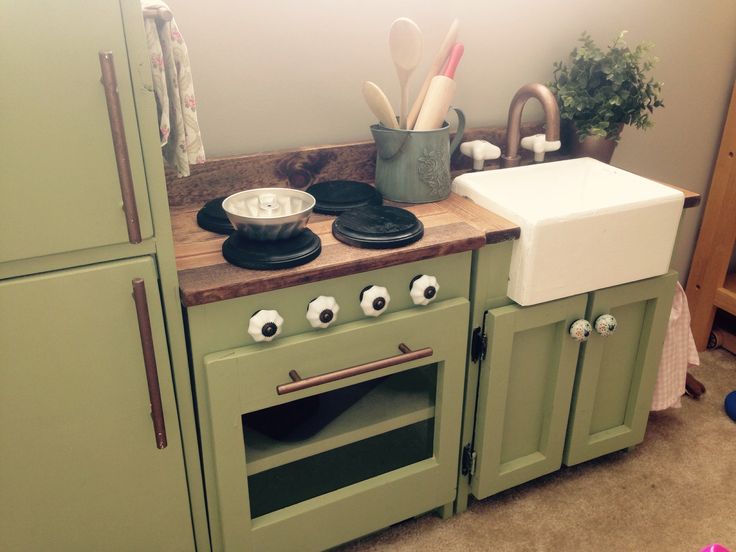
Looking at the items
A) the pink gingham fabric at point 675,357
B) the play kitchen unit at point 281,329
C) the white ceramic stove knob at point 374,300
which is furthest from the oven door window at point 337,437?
the pink gingham fabric at point 675,357

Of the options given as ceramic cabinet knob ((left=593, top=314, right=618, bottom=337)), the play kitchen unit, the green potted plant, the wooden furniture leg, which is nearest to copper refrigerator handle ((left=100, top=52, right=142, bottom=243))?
the play kitchen unit

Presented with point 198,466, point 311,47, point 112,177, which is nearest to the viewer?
point 112,177

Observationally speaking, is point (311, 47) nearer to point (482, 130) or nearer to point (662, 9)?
point (482, 130)

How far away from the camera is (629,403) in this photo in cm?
183

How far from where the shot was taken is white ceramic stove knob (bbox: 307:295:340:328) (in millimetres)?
1251

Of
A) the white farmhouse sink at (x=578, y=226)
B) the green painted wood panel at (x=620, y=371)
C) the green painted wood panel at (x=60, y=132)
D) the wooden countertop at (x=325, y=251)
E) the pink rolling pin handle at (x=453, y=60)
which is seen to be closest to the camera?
the green painted wood panel at (x=60, y=132)

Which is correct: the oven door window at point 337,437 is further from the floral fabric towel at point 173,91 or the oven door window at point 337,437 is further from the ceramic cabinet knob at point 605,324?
the floral fabric towel at point 173,91

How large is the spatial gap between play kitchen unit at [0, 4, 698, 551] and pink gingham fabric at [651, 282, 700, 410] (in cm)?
15

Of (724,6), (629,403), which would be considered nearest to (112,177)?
(629,403)

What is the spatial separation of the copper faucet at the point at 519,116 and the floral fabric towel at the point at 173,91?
2.74 feet

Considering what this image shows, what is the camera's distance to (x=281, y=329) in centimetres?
126

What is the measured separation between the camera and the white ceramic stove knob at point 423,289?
135cm

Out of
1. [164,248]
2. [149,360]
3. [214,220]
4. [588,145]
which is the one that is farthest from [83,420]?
[588,145]

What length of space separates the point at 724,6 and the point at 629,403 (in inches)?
48.7
